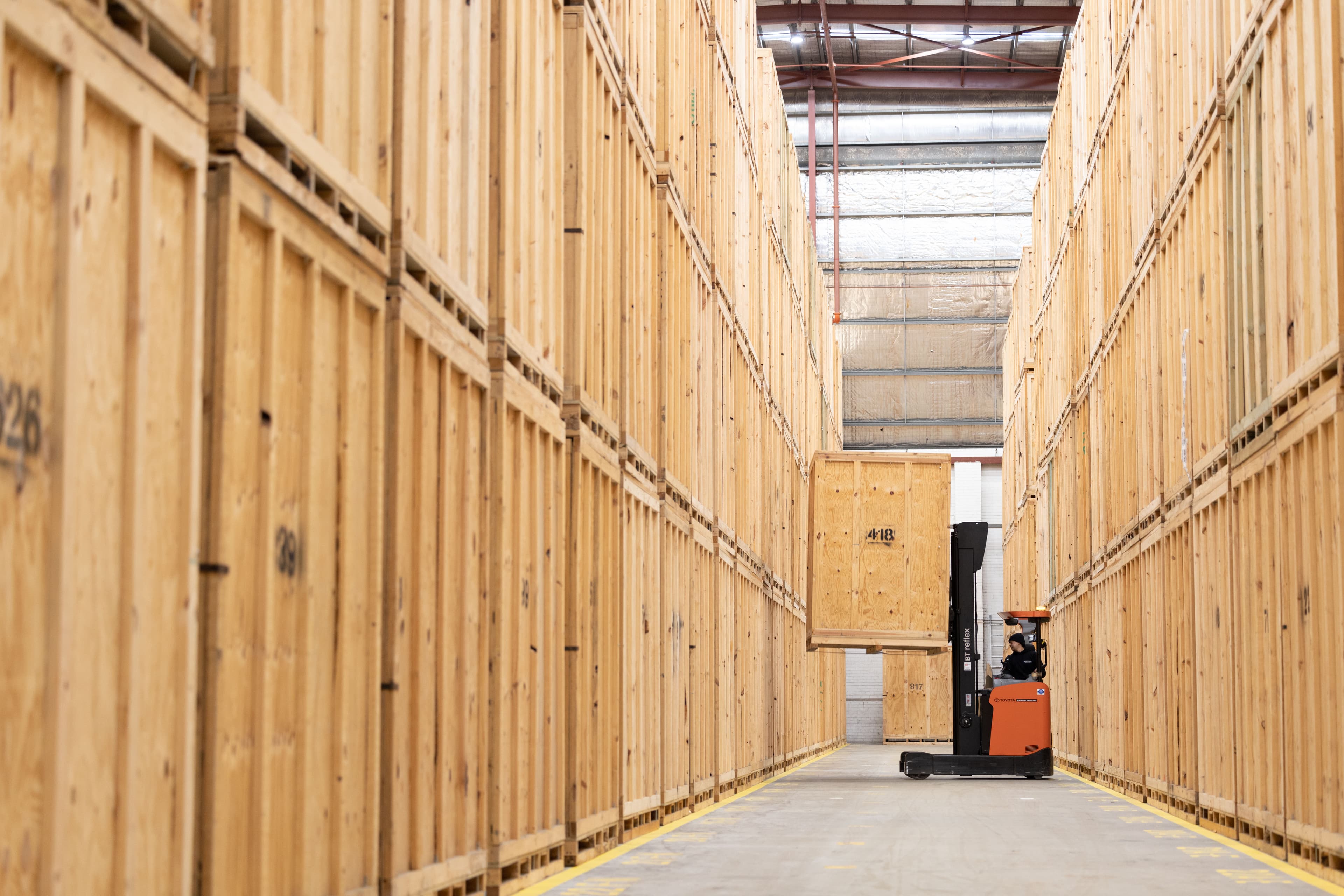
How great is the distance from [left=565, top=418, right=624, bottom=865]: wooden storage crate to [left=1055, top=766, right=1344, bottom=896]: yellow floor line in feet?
12.5

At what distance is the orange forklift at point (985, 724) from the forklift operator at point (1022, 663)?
13cm

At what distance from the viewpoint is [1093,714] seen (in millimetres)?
17297

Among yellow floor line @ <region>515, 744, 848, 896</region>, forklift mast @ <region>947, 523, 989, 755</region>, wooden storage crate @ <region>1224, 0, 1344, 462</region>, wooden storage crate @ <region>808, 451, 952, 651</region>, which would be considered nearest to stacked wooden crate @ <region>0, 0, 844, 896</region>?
yellow floor line @ <region>515, 744, 848, 896</region>

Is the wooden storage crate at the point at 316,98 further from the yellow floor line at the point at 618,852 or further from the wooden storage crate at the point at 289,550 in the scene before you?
the yellow floor line at the point at 618,852

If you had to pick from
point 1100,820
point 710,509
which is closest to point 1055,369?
point 710,509

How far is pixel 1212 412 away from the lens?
10336mm

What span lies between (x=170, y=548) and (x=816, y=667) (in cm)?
2271

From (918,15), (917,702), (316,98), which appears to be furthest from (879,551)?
(918,15)

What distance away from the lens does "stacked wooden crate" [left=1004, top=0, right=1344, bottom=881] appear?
7.63 metres

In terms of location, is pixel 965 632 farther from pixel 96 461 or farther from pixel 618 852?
pixel 96 461

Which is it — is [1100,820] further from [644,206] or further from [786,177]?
[786,177]

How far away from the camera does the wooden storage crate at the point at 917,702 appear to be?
112 feet

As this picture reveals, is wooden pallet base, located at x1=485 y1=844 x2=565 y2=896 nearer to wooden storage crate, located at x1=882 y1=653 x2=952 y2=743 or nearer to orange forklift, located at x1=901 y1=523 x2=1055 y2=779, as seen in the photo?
orange forklift, located at x1=901 y1=523 x2=1055 y2=779

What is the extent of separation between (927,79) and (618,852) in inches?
1166
